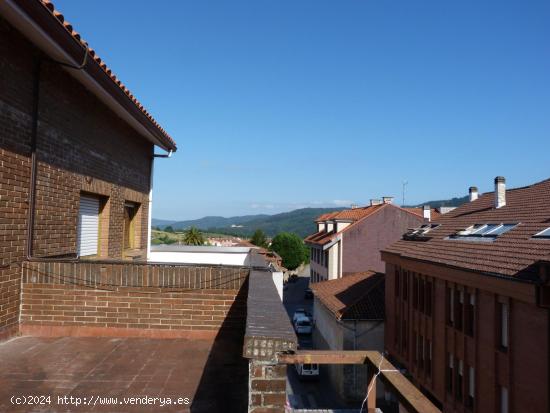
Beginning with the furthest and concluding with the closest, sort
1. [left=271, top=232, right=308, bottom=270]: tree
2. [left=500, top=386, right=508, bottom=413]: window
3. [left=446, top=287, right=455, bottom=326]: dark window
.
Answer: [left=271, top=232, right=308, bottom=270]: tree
[left=446, top=287, right=455, bottom=326]: dark window
[left=500, top=386, right=508, bottom=413]: window

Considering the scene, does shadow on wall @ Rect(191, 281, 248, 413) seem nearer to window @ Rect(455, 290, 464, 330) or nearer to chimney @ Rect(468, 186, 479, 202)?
window @ Rect(455, 290, 464, 330)

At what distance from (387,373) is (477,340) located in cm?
1266

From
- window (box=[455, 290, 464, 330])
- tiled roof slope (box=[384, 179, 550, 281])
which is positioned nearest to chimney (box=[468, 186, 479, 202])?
tiled roof slope (box=[384, 179, 550, 281])

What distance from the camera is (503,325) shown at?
12531 mm

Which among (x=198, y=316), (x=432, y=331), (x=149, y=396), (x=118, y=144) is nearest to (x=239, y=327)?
(x=198, y=316)

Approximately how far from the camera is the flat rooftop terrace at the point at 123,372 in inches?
125

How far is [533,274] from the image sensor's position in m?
10.8

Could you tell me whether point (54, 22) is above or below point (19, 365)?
above

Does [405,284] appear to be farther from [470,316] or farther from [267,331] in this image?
[267,331]

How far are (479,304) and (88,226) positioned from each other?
11390 millimetres

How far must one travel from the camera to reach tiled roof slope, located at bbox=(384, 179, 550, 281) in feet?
39.6

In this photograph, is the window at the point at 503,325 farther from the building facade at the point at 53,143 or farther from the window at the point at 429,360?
the building facade at the point at 53,143

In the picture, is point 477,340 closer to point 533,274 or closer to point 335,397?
point 533,274

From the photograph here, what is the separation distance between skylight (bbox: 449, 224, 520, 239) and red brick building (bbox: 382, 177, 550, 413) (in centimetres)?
6
